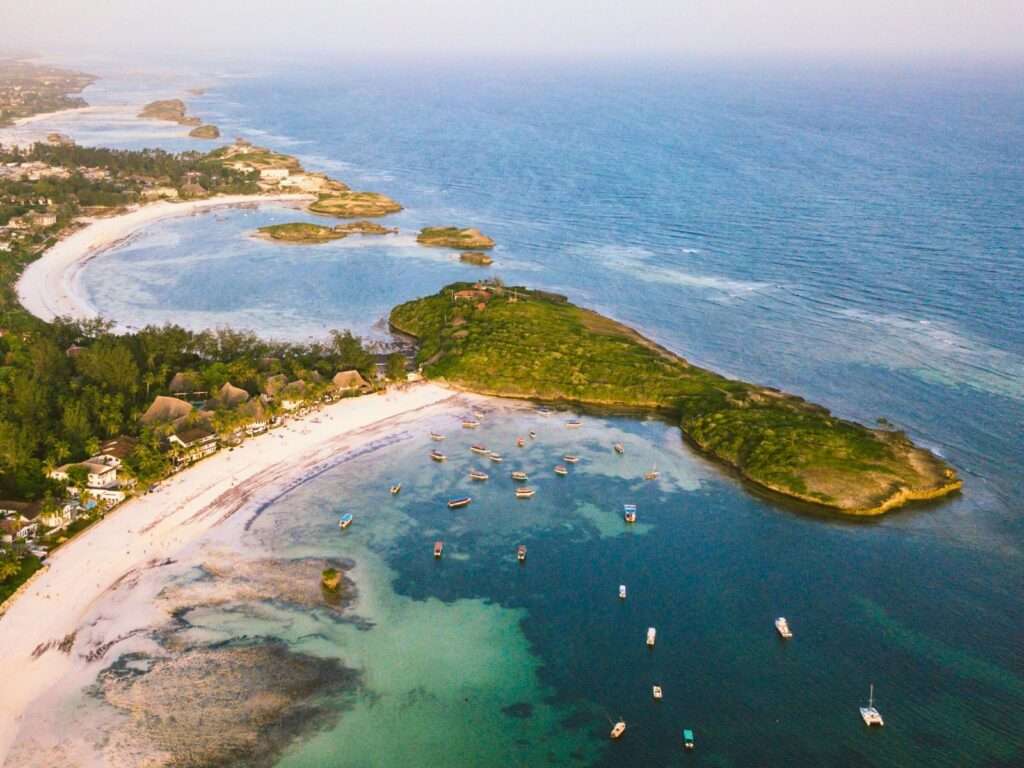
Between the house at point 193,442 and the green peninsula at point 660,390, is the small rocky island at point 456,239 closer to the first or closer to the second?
the green peninsula at point 660,390

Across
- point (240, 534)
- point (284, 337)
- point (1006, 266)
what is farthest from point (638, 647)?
point (1006, 266)

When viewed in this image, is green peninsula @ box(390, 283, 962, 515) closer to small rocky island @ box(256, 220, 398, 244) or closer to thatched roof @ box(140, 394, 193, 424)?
thatched roof @ box(140, 394, 193, 424)

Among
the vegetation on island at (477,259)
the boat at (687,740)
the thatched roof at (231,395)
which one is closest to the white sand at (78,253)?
the thatched roof at (231,395)

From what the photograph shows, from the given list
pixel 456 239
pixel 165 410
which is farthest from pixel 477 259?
pixel 165 410

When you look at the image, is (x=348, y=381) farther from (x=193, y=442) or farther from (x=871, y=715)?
(x=871, y=715)

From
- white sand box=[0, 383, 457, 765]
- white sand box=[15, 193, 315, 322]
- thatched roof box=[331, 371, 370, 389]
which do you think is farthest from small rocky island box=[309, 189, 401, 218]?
white sand box=[0, 383, 457, 765]

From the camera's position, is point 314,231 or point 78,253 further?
point 314,231
